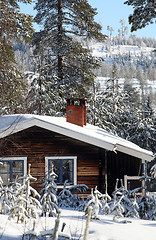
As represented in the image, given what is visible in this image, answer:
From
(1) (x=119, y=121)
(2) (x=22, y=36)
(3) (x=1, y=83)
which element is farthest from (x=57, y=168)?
(1) (x=119, y=121)

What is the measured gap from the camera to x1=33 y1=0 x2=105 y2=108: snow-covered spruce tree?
2477cm

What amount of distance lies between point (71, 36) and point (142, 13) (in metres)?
14.3

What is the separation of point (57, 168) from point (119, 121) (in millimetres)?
22235

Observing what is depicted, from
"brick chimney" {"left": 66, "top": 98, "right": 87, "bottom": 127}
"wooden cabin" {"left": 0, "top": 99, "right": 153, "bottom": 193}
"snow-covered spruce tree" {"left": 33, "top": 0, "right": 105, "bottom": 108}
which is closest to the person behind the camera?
"wooden cabin" {"left": 0, "top": 99, "right": 153, "bottom": 193}

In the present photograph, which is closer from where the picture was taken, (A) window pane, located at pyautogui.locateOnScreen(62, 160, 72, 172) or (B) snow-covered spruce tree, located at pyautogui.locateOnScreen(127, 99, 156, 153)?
(A) window pane, located at pyautogui.locateOnScreen(62, 160, 72, 172)

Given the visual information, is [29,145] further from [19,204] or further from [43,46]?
[43,46]

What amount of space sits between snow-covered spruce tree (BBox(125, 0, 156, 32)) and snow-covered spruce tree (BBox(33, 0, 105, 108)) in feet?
41.6

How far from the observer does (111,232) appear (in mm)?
6863

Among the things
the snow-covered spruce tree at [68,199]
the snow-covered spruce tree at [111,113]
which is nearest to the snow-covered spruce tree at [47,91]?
the snow-covered spruce tree at [111,113]

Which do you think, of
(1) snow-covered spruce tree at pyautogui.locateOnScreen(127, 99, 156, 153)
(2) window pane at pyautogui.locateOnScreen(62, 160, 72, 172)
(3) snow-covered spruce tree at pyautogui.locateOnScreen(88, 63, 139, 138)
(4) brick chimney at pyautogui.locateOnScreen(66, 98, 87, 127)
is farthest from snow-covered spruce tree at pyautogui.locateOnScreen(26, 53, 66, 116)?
(1) snow-covered spruce tree at pyautogui.locateOnScreen(127, 99, 156, 153)

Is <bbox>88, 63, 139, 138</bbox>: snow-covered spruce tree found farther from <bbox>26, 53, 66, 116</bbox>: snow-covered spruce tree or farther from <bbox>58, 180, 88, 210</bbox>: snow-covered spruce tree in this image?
<bbox>58, 180, 88, 210</bbox>: snow-covered spruce tree

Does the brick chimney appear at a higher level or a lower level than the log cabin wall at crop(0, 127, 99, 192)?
higher

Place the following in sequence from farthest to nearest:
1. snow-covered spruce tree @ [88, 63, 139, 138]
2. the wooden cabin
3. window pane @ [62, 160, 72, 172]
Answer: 1. snow-covered spruce tree @ [88, 63, 139, 138]
2. window pane @ [62, 160, 72, 172]
3. the wooden cabin

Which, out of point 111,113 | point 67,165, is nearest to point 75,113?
point 67,165
